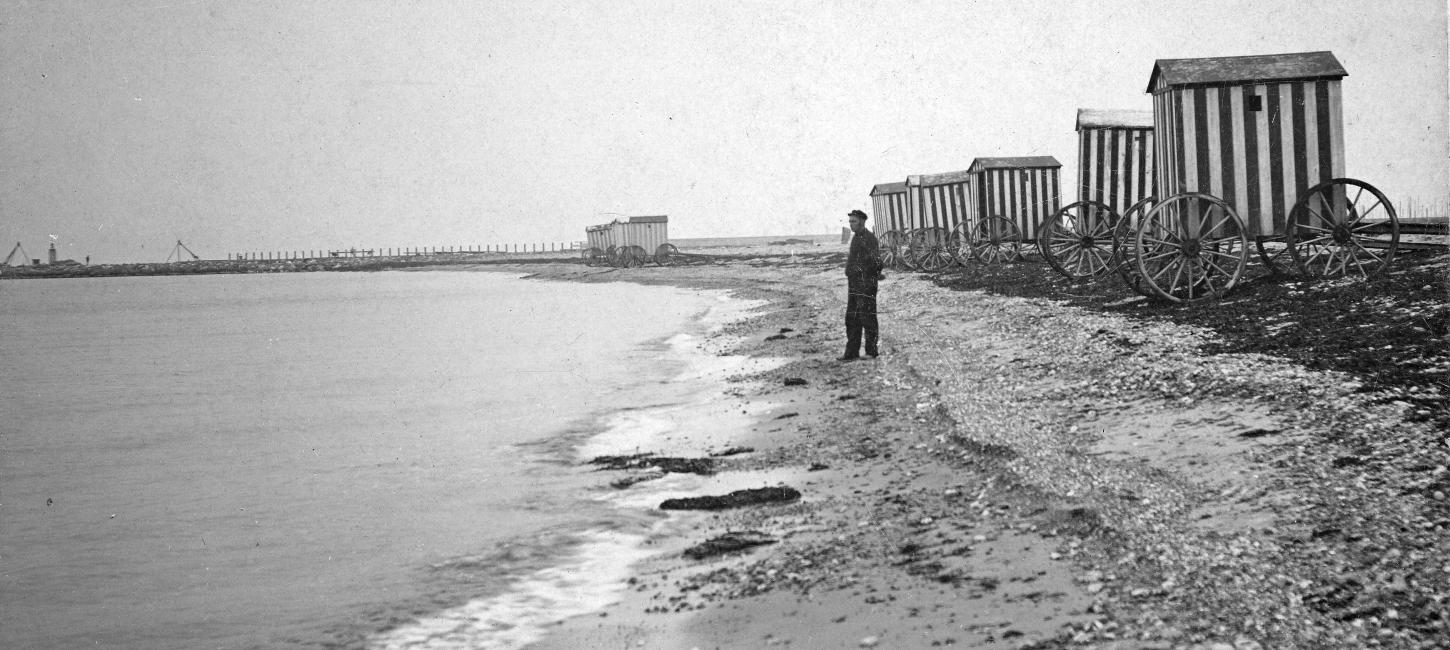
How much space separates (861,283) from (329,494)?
22.2 feet

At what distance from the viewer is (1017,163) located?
2705cm

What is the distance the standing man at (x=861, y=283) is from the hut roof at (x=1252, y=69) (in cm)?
413

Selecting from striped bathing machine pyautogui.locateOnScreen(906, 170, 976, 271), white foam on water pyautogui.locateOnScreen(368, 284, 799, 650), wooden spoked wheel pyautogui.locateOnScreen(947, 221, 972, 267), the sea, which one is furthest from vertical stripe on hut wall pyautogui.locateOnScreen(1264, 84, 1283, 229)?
striped bathing machine pyautogui.locateOnScreen(906, 170, 976, 271)

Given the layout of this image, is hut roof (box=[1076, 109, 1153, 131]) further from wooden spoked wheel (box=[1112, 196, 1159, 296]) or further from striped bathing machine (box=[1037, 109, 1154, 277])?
wooden spoked wheel (box=[1112, 196, 1159, 296])

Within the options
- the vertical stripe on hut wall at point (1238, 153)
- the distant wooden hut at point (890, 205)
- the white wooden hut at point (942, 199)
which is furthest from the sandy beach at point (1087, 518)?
the distant wooden hut at point (890, 205)

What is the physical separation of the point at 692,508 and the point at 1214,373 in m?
4.21

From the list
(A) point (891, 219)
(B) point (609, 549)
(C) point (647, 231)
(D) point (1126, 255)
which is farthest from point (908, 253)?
(C) point (647, 231)

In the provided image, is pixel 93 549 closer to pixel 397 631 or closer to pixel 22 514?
pixel 22 514

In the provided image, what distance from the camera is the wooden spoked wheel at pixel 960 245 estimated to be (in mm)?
29891

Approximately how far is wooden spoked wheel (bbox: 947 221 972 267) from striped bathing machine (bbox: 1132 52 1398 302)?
16.5 m

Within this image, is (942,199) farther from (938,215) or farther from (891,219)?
(891,219)

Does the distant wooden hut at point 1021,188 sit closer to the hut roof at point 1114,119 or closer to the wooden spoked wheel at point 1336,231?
the hut roof at point 1114,119

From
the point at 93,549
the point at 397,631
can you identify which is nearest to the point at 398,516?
the point at 93,549

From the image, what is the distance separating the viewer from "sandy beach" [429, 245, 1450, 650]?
4.31 metres
